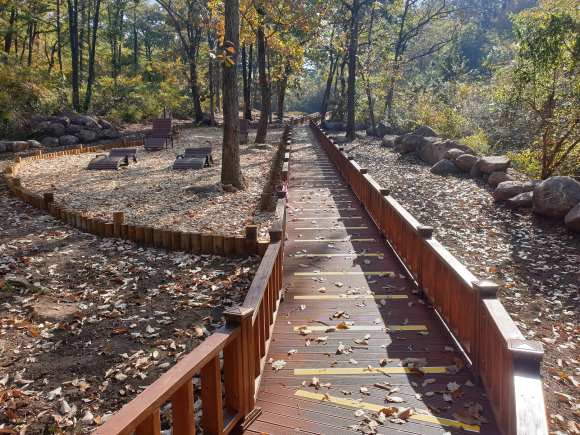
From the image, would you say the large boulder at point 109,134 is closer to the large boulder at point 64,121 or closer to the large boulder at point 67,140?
the large boulder at point 64,121

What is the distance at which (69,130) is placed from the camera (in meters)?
21.5

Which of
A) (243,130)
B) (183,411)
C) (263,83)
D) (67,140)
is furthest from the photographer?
(243,130)

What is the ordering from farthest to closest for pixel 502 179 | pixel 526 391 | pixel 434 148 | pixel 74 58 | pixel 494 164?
pixel 74 58 < pixel 434 148 < pixel 494 164 < pixel 502 179 < pixel 526 391

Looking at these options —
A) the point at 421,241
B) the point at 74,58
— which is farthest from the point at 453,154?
the point at 74,58

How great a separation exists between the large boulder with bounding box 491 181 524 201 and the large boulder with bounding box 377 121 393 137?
52.0ft

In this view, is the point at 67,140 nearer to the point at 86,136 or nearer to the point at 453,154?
the point at 86,136

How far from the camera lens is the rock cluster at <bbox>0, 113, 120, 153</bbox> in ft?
64.8

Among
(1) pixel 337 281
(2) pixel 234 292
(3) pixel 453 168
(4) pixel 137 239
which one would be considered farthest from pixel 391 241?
(3) pixel 453 168

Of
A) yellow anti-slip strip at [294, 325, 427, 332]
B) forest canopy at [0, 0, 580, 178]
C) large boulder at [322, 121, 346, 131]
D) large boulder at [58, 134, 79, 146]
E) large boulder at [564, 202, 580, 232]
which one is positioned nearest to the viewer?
yellow anti-slip strip at [294, 325, 427, 332]

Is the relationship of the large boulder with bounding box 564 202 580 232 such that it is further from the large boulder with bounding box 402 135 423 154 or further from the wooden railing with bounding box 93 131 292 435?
the large boulder with bounding box 402 135 423 154

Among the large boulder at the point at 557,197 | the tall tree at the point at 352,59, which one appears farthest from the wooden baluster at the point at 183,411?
the tall tree at the point at 352,59

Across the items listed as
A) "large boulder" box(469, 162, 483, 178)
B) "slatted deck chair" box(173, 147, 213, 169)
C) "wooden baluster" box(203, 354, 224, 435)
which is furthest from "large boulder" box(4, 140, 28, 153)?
"wooden baluster" box(203, 354, 224, 435)

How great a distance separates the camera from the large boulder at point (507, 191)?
9.55 m

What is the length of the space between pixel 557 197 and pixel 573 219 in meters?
0.79
